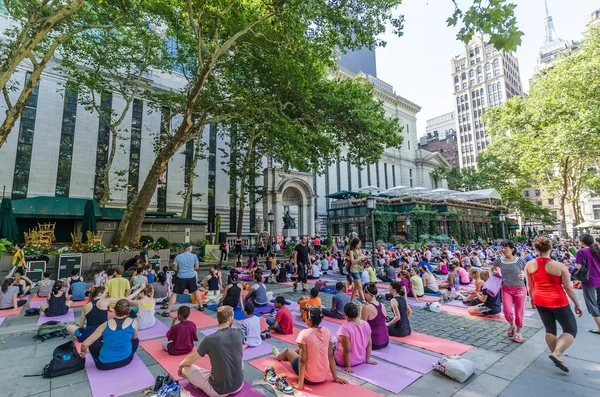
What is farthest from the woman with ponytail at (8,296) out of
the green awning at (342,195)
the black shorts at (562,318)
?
the green awning at (342,195)

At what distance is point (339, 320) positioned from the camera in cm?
714

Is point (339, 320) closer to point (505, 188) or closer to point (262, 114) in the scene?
point (262, 114)

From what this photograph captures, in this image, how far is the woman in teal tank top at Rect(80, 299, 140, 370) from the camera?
4316 mm

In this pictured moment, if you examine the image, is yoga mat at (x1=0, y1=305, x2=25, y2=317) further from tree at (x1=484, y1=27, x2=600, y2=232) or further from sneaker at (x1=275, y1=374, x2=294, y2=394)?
tree at (x1=484, y1=27, x2=600, y2=232)

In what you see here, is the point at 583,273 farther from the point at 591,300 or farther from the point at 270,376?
the point at 270,376

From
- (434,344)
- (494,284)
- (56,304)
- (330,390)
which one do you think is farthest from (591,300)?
(56,304)

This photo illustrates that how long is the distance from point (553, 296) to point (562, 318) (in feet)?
1.12

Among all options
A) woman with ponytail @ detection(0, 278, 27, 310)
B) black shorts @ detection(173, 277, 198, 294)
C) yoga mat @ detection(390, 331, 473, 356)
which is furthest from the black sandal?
woman with ponytail @ detection(0, 278, 27, 310)

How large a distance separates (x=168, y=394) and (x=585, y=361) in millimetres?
6327

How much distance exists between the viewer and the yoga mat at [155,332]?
5991mm

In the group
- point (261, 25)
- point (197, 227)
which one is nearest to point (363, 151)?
point (261, 25)

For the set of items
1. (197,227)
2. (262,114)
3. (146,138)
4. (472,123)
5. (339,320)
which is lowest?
(339,320)

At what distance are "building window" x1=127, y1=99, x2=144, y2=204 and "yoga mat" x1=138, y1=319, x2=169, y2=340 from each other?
2238 centimetres

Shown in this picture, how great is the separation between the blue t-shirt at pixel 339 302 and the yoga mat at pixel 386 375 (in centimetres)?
219
